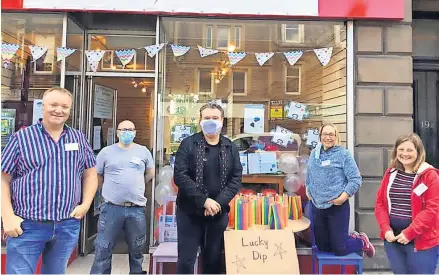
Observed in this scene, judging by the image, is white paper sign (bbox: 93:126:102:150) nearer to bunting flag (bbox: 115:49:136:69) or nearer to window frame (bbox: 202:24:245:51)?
bunting flag (bbox: 115:49:136:69)

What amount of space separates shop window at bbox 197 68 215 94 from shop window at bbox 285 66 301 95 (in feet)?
3.30

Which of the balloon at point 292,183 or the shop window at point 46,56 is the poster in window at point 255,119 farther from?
the shop window at point 46,56

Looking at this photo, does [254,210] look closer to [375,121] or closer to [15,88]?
[375,121]

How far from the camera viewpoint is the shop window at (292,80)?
5.43 m

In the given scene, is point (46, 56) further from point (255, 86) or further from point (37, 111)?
point (255, 86)

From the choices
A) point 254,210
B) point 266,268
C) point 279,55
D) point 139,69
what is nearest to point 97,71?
point 139,69

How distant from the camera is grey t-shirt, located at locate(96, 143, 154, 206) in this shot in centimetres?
397

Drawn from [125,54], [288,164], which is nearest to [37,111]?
[125,54]

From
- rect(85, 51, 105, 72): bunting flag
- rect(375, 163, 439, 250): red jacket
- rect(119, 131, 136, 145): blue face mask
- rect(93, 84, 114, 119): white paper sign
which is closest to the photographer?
rect(375, 163, 439, 250): red jacket

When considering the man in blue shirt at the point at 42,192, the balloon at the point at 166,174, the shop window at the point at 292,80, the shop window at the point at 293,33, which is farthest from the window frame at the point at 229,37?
the man in blue shirt at the point at 42,192

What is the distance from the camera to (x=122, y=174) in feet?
13.1

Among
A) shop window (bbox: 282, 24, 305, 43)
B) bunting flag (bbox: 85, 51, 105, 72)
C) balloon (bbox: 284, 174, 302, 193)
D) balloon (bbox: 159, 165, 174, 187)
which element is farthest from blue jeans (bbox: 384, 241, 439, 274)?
bunting flag (bbox: 85, 51, 105, 72)

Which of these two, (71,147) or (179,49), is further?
(179,49)

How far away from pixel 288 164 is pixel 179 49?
2.08 m
